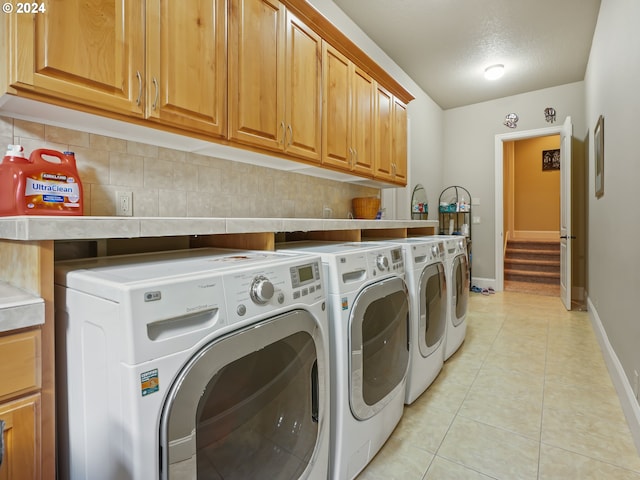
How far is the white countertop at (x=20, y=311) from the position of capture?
→ 722 mm

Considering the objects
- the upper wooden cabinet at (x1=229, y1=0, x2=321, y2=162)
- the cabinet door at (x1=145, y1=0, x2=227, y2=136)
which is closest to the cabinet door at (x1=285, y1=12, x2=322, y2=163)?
the upper wooden cabinet at (x1=229, y1=0, x2=321, y2=162)

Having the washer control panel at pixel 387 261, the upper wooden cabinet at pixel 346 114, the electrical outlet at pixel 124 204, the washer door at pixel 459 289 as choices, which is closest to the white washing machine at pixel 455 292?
the washer door at pixel 459 289

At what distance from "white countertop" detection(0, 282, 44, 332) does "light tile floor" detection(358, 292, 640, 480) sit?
1.32 meters

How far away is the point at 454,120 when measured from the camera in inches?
208

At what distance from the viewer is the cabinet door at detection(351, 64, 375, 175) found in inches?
97.3

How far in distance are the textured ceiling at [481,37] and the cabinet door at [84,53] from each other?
2.27 m

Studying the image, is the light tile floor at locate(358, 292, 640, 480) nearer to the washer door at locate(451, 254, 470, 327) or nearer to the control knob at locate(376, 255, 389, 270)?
the washer door at locate(451, 254, 470, 327)

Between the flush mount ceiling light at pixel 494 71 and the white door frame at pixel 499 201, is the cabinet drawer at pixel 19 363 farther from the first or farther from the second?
the white door frame at pixel 499 201

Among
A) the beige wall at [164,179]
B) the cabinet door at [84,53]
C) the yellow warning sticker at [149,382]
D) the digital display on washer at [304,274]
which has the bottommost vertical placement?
the yellow warning sticker at [149,382]

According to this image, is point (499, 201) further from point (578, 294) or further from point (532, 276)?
point (532, 276)

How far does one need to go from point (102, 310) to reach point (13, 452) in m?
0.38

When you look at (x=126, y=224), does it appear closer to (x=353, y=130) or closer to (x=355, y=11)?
(x=353, y=130)

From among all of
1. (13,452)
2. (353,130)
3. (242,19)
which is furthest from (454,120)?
(13,452)

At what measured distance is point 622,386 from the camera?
187cm
